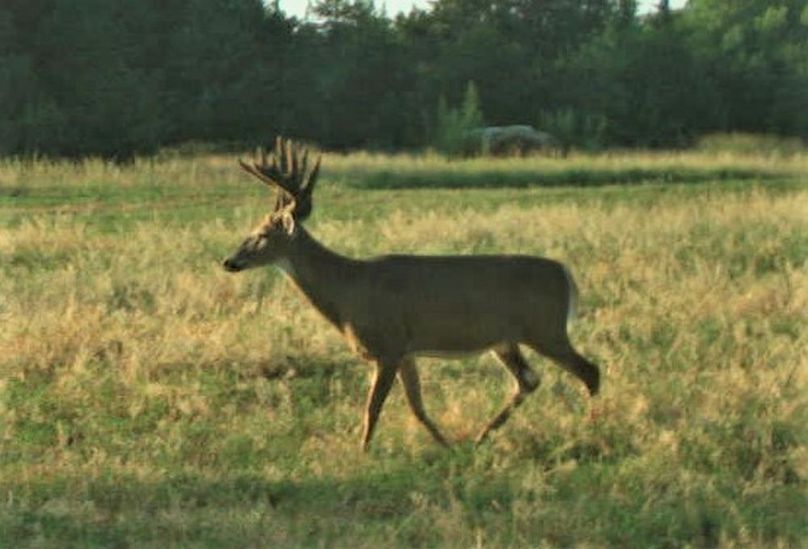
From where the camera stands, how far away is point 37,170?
33094 mm

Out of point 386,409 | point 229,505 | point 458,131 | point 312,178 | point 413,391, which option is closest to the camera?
point 229,505

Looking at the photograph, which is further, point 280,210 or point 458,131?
point 458,131

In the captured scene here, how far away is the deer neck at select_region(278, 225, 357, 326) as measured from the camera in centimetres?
920

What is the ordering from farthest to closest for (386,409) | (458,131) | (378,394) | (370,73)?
(370,73) < (458,131) < (386,409) < (378,394)

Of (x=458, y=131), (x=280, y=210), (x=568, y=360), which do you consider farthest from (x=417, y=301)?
(x=458, y=131)

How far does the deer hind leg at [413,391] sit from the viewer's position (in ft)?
29.3

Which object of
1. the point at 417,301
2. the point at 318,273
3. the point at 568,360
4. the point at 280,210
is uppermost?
the point at 280,210

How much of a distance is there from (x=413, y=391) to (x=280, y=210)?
1.43 metres

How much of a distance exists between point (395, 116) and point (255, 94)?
17.3 ft

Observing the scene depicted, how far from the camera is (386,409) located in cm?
975

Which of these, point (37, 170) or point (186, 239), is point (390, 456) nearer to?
point (186, 239)

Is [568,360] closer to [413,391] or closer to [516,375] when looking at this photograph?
[516,375]

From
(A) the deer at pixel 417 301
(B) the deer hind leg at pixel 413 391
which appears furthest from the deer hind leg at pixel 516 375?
(B) the deer hind leg at pixel 413 391

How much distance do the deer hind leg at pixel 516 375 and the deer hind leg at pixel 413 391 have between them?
33 centimetres
